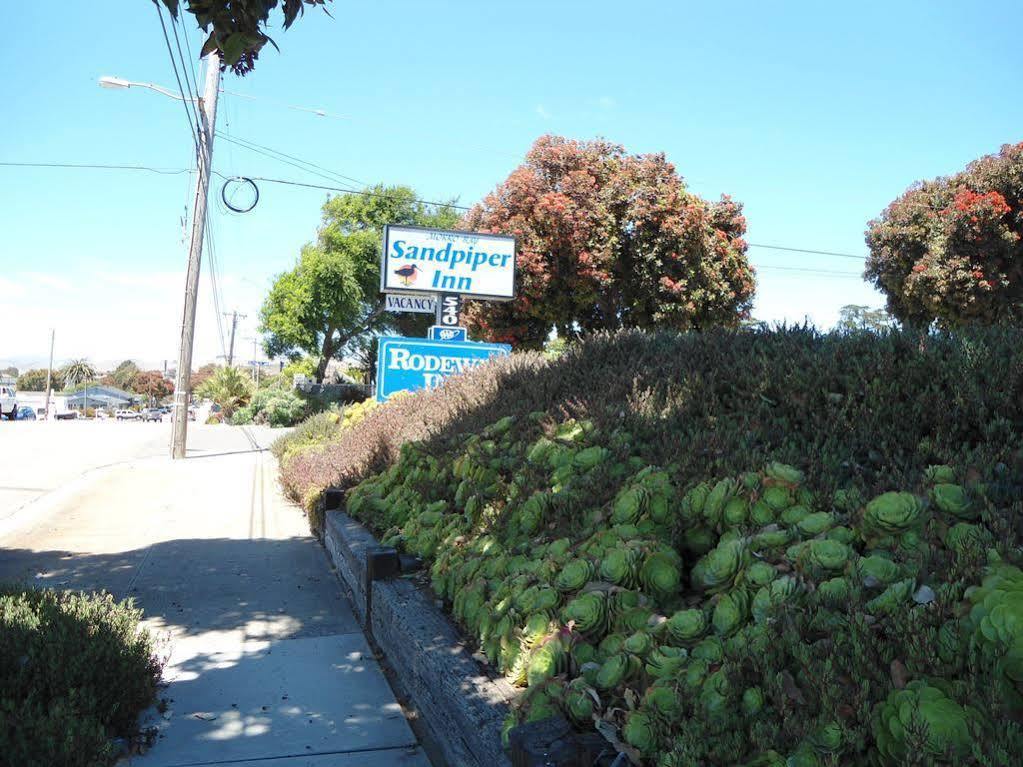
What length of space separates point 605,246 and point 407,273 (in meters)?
6.90

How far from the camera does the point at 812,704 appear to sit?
2.00m

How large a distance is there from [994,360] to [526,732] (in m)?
2.78

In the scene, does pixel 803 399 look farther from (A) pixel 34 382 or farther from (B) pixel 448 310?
(A) pixel 34 382

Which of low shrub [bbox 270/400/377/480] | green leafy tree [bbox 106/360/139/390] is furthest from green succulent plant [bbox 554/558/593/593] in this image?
green leafy tree [bbox 106/360/139/390]

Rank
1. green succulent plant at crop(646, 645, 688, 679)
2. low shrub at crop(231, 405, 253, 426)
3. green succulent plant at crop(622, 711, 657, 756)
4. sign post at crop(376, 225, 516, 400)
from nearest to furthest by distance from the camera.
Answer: green succulent plant at crop(622, 711, 657, 756)
green succulent plant at crop(646, 645, 688, 679)
sign post at crop(376, 225, 516, 400)
low shrub at crop(231, 405, 253, 426)

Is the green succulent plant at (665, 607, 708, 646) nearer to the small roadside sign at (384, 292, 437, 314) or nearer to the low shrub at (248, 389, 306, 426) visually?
the small roadside sign at (384, 292, 437, 314)

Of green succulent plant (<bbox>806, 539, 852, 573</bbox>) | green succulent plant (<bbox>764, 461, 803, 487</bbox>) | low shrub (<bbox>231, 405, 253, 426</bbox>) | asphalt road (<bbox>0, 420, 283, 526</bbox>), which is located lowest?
low shrub (<bbox>231, 405, 253, 426</bbox>)

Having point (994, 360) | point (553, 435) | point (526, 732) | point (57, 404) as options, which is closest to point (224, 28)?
point (553, 435)

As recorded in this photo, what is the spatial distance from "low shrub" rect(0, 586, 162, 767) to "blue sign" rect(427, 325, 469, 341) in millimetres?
8574

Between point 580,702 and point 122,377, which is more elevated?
point 580,702

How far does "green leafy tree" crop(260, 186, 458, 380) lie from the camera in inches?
1344

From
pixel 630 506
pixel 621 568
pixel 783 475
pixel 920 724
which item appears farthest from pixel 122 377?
pixel 920 724

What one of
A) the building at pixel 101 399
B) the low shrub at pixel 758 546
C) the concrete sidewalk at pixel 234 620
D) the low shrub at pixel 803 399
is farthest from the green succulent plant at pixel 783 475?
the building at pixel 101 399

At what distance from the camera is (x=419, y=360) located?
37.6 feet
